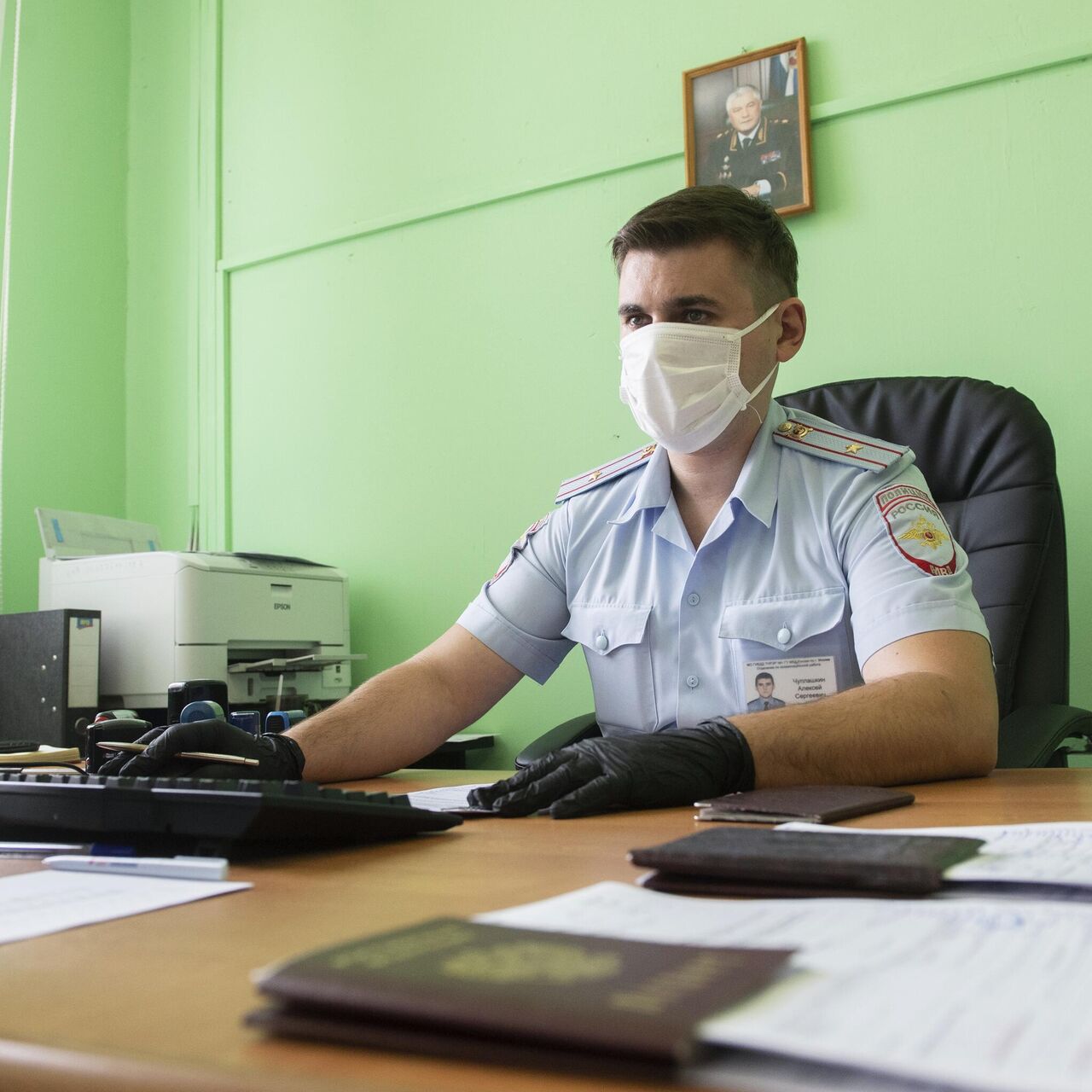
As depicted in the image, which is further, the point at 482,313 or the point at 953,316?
the point at 482,313

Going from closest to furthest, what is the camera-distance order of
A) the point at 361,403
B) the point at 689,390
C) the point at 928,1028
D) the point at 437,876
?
1. the point at 928,1028
2. the point at 437,876
3. the point at 689,390
4. the point at 361,403

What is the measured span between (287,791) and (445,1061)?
0.39 metres

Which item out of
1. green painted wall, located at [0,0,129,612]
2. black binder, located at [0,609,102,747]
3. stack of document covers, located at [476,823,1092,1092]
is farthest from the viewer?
green painted wall, located at [0,0,129,612]

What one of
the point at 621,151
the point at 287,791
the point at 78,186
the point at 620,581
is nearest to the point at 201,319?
the point at 78,186

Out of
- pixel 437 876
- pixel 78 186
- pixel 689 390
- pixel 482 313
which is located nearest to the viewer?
pixel 437 876

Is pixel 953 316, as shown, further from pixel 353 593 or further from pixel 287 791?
pixel 287 791

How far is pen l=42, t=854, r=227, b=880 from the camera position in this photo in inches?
24.2

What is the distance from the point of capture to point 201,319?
3025mm

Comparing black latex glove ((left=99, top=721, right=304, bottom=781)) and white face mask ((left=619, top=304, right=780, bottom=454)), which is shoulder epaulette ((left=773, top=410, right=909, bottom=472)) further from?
black latex glove ((left=99, top=721, right=304, bottom=781))

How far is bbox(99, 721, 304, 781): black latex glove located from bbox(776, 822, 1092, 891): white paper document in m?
0.50

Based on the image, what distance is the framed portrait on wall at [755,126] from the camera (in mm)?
2203

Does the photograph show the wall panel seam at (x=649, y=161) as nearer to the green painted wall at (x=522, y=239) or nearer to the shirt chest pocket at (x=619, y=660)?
the green painted wall at (x=522, y=239)

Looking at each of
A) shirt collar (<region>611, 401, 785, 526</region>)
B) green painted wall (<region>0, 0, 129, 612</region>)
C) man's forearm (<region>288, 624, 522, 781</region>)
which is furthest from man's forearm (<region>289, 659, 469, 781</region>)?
green painted wall (<region>0, 0, 129, 612</region>)

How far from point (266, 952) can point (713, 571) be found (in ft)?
3.67
